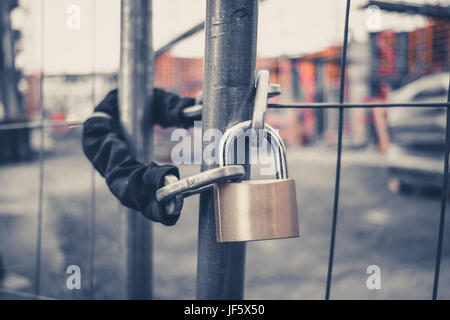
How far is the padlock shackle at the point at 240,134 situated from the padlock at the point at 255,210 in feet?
0.20

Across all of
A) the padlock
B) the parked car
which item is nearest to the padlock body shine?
the padlock

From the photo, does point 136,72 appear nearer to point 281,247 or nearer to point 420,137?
point 281,247

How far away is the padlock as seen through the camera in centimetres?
53

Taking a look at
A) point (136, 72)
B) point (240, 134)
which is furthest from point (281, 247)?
point (240, 134)

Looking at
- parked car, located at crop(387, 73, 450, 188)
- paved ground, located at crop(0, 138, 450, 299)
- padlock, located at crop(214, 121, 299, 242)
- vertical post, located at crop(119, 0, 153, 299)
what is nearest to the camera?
padlock, located at crop(214, 121, 299, 242)

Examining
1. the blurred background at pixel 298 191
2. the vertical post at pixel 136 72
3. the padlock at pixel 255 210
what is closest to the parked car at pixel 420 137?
the blurred background at pixel 298 191

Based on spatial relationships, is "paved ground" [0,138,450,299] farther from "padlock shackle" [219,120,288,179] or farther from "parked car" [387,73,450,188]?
"padlock shackle" [219,120,288,179]

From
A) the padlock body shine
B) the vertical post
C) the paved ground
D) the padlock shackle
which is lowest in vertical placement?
the paved ground

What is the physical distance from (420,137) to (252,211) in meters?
3.93

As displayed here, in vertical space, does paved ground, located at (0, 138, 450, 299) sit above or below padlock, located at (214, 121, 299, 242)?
below

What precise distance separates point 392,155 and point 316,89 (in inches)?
304

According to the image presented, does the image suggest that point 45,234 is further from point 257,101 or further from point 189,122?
point 257,101

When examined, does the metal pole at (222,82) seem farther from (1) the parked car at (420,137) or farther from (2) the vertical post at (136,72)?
(1) the parked car at (420,137)
